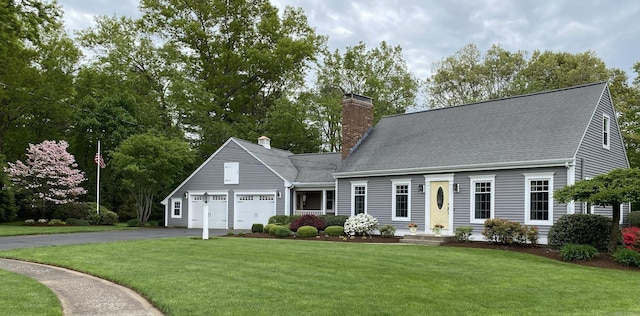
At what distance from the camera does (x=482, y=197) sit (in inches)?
735

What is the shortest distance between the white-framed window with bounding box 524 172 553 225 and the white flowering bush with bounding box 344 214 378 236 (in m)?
6.22

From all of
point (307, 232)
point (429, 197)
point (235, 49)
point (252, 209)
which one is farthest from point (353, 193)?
point (235, 49)

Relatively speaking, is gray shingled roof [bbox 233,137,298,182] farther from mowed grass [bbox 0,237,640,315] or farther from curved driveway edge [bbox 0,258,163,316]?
curved driveway edge [bbox 0,258,163,316]

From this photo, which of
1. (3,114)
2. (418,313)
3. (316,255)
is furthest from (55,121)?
(418,313)

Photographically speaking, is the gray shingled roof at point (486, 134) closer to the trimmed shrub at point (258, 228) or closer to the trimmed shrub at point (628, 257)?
the trimmed shrub at point (628, 257)

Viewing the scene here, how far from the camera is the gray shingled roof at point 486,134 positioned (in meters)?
17.7

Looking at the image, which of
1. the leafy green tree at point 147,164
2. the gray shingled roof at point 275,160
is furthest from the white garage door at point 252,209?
the leafy green tree at point 147,164

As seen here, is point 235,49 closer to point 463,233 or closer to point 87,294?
point 463,233

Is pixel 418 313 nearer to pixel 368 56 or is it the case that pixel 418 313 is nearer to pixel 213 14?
pixel 368 56

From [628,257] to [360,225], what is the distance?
395 inches

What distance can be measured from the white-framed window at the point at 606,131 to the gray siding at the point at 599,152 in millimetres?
157

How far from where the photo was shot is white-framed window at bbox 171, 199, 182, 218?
30891 mm

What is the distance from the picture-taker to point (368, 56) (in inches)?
1781

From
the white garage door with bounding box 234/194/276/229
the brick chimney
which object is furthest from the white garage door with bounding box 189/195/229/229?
the brick chimney
